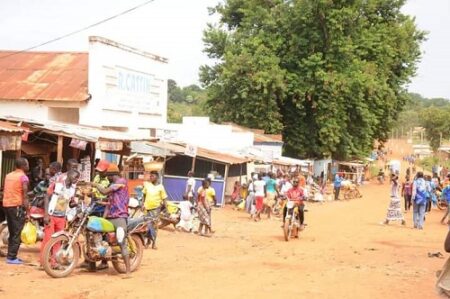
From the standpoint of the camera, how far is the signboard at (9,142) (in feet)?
38.0

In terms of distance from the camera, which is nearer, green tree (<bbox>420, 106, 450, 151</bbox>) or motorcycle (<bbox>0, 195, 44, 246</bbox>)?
motorcycle (<bbox>0, 195, 44, 246</bbox>)

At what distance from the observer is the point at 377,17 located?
43.0m

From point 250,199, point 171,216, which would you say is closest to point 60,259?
point 171,216

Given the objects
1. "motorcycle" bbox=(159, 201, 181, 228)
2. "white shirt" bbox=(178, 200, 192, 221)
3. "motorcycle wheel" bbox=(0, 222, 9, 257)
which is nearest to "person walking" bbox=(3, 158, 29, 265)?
"motorcycle wheel" bbox=(0, 222, 9, 257)

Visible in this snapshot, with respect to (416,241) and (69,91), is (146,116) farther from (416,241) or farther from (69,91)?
(416,241)

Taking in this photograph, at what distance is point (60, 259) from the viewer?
8.70m

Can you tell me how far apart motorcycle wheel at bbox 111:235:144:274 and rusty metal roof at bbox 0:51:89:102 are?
1129 cm

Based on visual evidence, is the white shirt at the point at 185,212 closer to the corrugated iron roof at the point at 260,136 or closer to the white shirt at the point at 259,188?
the white shirt at the point at 259,188

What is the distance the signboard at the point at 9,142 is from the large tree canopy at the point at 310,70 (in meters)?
26.4

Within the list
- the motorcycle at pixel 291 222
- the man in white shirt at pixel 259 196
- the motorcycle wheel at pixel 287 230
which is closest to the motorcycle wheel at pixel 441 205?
the man in white shirt at pixel 259 196

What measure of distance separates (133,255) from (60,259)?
1257 millimetres

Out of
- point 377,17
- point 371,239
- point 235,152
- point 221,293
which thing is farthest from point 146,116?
point 377,17

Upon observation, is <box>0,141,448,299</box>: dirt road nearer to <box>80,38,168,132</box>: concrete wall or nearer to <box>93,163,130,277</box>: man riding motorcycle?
<box>93,163,130,277</box>: man riding motorcycle

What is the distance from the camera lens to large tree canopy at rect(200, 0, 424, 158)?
38.4 m
